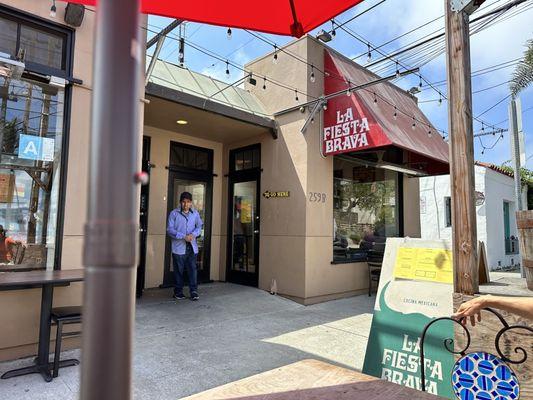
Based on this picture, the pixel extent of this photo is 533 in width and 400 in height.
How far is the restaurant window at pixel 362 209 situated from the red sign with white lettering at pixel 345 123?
0.68 metres

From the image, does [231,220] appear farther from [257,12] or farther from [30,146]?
[257,12]

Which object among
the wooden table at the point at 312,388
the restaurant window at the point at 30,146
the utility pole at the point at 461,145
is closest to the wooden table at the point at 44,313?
the restaurant window at the point at 30,146

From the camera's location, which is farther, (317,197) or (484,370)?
(317,197)

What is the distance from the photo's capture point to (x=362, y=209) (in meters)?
7.81

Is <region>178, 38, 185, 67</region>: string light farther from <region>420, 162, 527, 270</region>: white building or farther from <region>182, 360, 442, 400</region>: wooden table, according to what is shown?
<region>420, 162, 527, 270</region>: white building

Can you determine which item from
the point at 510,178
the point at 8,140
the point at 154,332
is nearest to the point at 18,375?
the point at 154,332

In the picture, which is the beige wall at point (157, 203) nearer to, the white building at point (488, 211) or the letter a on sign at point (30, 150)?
the letter a on sign at point (30, 150)

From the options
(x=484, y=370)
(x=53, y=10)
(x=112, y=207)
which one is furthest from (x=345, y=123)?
(x=112, y=207)

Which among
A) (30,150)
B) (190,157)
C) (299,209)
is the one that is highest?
(190,157)

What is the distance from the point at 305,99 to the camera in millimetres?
6609

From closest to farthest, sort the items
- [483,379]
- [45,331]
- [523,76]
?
[483,379]
[45,331]
[523,76]

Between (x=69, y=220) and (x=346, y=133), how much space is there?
4451 millimetres

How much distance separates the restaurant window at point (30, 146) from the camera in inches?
144

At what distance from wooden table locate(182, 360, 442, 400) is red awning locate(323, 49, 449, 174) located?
4.67 meters
